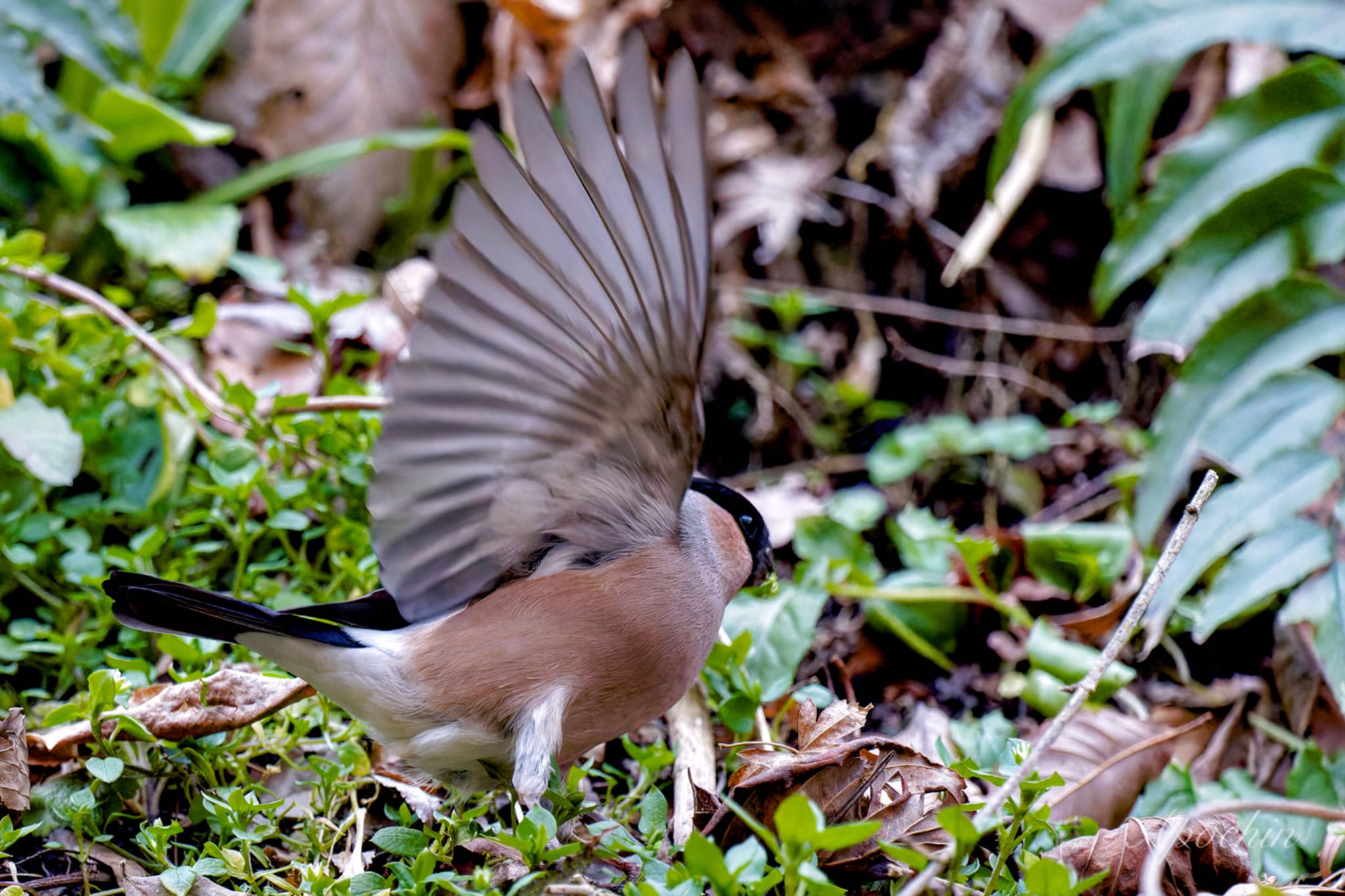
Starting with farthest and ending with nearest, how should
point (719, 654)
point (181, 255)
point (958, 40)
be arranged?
point (958, 40)
point (181, 255)
point (719, 654)

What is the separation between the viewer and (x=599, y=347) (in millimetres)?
1608

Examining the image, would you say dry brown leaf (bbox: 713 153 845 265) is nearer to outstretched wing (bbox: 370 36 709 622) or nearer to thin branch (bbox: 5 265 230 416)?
thin branch (bbox: 5 265 230 416)

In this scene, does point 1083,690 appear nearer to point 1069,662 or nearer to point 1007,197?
point 1069,662

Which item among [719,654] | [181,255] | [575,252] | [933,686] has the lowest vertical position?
[933,686]

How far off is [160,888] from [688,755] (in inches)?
33.4

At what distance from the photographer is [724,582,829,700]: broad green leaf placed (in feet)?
7.29

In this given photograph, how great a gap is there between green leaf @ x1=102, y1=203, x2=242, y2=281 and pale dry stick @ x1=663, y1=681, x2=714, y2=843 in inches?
63.4

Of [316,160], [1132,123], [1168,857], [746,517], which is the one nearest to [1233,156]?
[1132,123]

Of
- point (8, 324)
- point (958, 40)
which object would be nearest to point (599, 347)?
point (8, 324)

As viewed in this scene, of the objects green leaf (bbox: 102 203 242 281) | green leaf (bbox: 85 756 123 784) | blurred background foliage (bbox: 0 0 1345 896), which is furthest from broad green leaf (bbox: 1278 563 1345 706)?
green leaf (bbox: 102 203 242 281)

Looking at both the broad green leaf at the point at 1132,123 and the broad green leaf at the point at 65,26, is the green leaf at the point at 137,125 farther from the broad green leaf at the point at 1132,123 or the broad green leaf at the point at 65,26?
the broad green leaf at the point at 1132,123

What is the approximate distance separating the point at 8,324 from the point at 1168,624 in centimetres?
251

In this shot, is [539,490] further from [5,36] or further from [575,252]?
[5,36]

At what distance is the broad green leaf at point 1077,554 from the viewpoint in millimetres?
2748
